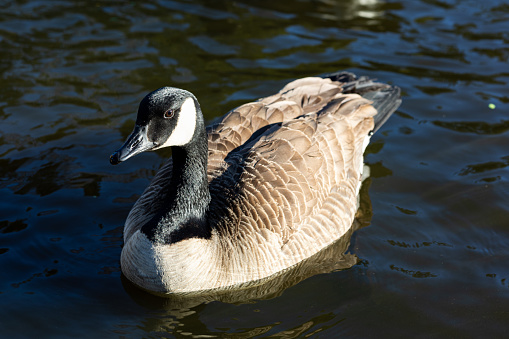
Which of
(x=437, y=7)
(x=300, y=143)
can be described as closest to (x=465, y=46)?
(x=437, y=7)

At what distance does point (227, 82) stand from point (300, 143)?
393 centimetres

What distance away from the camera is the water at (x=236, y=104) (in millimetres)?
6219

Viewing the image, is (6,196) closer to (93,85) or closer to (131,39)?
(93,85)

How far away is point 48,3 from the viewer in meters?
12.8

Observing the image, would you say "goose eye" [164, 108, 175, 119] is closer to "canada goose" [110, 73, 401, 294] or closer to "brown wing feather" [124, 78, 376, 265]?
"canada goose" [110, 73, 401, 294]

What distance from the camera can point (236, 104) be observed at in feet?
32.7

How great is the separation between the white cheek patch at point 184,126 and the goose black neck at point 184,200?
5.6 inches

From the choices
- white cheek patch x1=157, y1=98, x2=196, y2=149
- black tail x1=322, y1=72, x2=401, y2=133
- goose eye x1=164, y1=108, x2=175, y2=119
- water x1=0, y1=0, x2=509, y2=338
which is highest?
goose eye x1=164, y1=108, x2=175, y2=119

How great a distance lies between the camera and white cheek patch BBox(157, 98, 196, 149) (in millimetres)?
5746

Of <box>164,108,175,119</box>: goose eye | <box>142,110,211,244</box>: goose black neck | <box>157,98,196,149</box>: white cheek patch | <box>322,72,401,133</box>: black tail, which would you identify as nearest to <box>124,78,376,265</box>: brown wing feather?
<box>142,110,211,244</box>: goose black neck

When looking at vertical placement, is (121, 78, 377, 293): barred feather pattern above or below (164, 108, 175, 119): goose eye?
below

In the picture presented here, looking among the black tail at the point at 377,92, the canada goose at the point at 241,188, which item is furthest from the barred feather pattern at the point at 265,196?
the black tail at the point at 377,92

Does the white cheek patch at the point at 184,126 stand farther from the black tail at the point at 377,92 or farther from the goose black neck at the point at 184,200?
the black tail at the point at 377,92

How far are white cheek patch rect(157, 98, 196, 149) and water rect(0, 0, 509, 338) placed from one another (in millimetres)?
1735
